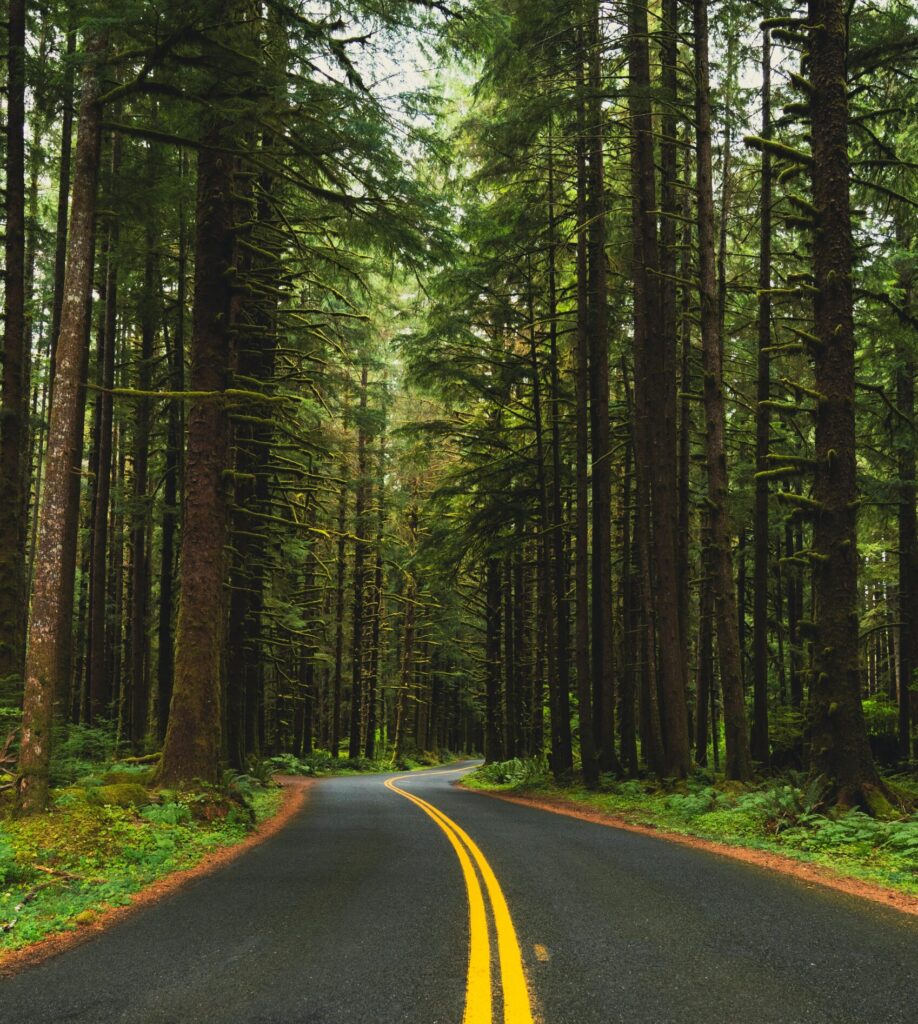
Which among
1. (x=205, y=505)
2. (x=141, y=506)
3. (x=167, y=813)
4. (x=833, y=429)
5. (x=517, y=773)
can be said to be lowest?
(x=517, y=773)

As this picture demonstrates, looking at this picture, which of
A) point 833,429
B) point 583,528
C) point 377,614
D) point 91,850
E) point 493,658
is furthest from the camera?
point 377,614

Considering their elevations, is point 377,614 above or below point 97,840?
above

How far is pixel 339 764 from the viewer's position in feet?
107

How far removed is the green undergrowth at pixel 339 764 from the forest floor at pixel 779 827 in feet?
40.5

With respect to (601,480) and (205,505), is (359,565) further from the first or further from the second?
(205,505)

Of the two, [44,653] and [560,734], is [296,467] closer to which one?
[44,653]

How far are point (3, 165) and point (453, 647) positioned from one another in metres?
32.1

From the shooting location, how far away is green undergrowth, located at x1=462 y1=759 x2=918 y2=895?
26.2 feet

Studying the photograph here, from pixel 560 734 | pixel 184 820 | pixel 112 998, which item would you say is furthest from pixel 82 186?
pixel 560 734

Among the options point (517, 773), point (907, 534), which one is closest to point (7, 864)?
point (517, 773)

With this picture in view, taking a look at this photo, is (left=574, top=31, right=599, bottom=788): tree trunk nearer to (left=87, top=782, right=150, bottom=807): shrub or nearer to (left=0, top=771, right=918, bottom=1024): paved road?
(left=0, top=771, right=918, bottom=1024): paved road

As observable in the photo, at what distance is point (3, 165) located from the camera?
14688 millimetres

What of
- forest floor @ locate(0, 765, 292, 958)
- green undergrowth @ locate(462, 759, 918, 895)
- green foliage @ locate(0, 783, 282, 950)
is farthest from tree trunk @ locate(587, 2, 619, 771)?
green foliage @ locate(0, 783, 282, 950)

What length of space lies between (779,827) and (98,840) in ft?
28.3
